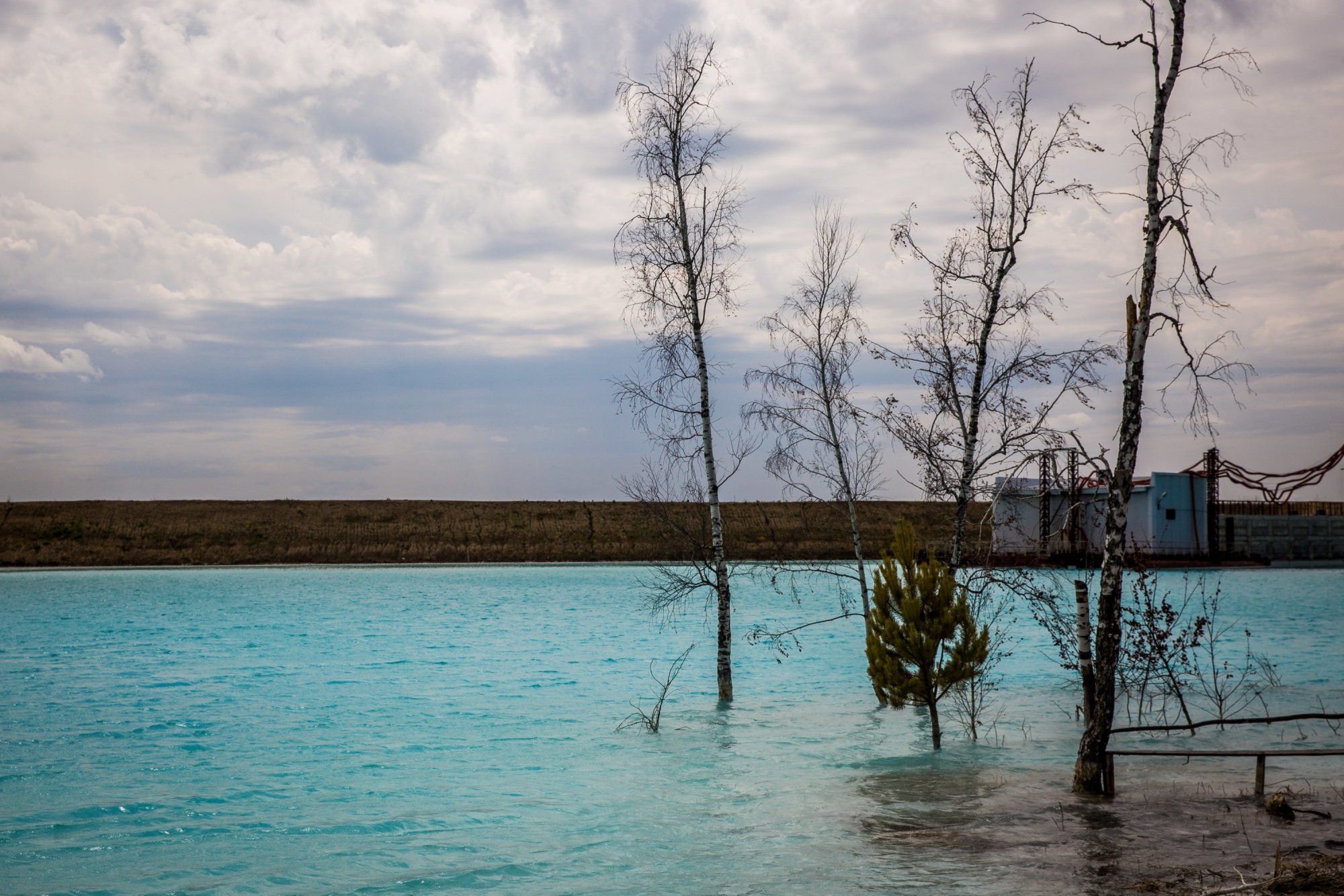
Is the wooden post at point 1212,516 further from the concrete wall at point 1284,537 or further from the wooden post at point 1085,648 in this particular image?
the wooden post at point 1085,648

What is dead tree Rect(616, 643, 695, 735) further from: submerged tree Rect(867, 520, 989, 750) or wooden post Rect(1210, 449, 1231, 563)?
wooden post Rect(1210, 449, 1231, 563)

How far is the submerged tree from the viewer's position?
1414cm

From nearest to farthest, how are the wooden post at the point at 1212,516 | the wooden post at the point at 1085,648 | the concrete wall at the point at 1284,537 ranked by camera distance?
1. the wooden post at the point at 1085,648
2. the wooden post at the point at 1212,516
3. the concrete wall at the point at 1284,537

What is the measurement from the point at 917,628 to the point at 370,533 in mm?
75806

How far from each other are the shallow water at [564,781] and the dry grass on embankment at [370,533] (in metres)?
47.7

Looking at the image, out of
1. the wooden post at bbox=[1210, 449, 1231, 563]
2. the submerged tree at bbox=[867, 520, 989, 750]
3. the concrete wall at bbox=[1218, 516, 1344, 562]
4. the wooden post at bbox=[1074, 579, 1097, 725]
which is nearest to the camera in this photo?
the wooden post at bbox=[1074, 579, 1097, 725]

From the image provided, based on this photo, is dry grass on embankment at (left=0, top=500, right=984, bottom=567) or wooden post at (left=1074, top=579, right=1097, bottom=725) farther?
dry grass on embankment at (left=0, top=500, right=984, bottom=567)

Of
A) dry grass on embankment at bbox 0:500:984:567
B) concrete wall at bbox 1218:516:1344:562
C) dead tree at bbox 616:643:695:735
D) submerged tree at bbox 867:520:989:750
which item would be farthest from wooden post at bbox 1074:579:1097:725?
concrete wall at bbox 1218:516:1344:562

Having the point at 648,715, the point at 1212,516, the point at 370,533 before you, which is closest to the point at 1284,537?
the point at 1212,516

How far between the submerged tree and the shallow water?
1.34m

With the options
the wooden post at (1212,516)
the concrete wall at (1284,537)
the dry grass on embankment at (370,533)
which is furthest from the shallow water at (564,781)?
the dry grass on embankment at (370,533)

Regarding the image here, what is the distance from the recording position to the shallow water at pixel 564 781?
10.0 meters

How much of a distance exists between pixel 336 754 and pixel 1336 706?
1919cm

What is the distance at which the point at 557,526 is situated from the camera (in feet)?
286
